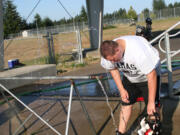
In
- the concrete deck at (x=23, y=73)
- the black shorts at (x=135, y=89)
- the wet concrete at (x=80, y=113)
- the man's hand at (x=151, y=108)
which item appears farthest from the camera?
the concrete deck at (x=23, y=73)

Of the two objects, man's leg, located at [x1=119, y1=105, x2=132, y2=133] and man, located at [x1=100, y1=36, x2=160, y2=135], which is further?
man's leg, located at [x1=119, y1=105, x2=132, y2=133]

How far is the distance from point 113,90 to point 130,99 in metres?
2.73

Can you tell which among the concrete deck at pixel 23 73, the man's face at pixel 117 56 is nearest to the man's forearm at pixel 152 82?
the man's face at pixel 117 56

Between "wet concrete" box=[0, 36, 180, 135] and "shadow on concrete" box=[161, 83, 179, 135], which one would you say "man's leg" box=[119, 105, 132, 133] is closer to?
"wet concrete" box=[0, 36, 180, 135]

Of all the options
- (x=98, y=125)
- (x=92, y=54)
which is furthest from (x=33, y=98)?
(x=92, y=54)

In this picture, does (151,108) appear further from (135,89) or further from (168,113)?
(168,113)

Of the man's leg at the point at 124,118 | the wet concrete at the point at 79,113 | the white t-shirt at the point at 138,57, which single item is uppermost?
the white t-shirt at the point at 138,57

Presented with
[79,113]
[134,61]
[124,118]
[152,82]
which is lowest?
[79,113]

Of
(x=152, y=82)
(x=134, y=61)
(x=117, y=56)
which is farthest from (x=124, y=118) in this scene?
(x=117, y=56)

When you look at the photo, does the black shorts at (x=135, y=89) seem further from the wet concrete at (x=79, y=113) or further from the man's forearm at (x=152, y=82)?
the wet concrete at (x=79, y=113)

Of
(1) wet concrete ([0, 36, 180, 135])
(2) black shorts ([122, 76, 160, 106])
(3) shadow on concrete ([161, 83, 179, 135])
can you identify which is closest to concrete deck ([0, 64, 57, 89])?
(1) wet concrete ([0, 36, 180, 135])

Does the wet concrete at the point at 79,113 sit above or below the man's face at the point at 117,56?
below

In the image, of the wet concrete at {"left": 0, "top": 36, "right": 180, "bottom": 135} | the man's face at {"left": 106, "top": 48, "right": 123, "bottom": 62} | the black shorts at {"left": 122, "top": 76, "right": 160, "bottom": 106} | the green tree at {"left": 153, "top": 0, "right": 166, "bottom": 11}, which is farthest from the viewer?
the green tree at {"left": 153, "top": 0, "right": 166, "bottom": 11}

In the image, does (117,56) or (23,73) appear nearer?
(117,56)
